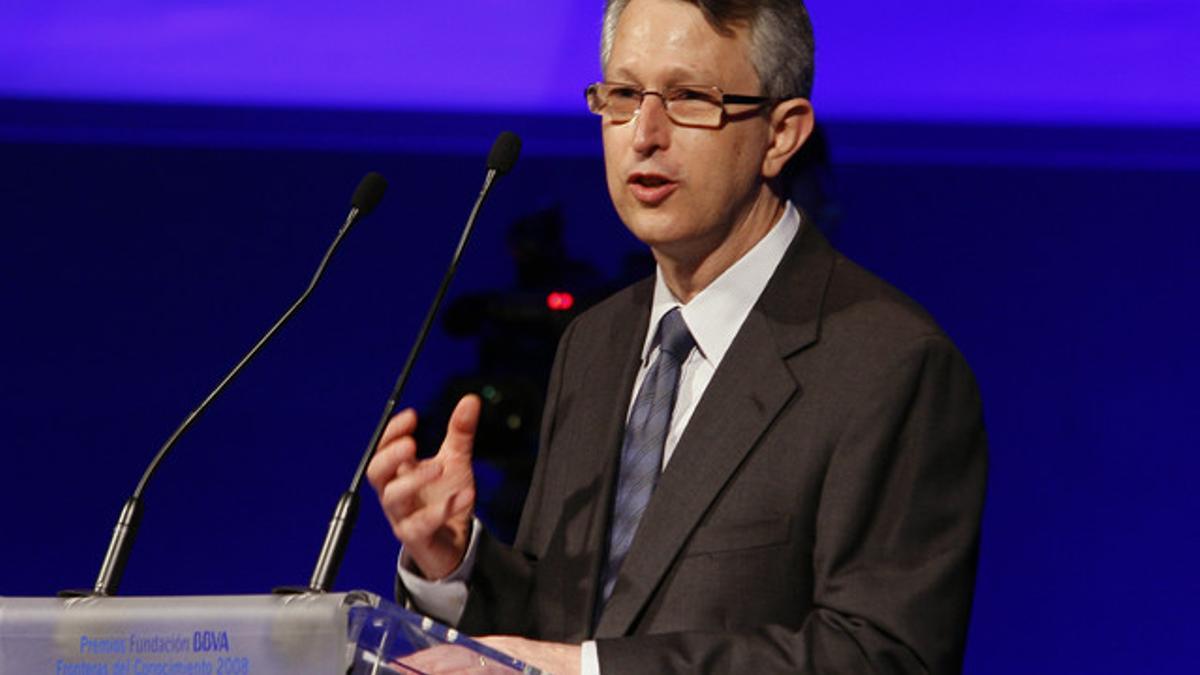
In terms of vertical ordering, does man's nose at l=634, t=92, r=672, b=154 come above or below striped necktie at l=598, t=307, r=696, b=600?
above

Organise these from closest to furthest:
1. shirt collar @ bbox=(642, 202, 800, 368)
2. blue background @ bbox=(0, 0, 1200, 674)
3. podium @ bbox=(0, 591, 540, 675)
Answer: podium @ bbox=(0, 591, 540, 675), shirt collar @ bbox=(642, 202, 800, 368), blue background @ bbox=(0, 0, 1200, 674)

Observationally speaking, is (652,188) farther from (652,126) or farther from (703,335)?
(703,335)

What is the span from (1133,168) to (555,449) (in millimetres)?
2336

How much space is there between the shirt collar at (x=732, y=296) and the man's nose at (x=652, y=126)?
166 mm

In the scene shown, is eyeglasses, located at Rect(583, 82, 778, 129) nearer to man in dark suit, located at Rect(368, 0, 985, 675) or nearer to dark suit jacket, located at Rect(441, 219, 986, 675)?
man in dark suit, located at Rect(368, 0, 985, 675)

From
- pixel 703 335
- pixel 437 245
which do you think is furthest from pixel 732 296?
pixel 437 245

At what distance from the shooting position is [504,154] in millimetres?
1779

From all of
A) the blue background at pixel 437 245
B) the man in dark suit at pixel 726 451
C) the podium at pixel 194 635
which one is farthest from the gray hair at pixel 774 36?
the blue background at pixel 437 245

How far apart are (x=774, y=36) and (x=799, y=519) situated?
498 mm

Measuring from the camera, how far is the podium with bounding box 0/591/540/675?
1390 millimetres

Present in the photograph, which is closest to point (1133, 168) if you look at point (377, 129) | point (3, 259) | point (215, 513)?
point (377, 129)

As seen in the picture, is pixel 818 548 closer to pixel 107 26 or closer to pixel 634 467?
pixel 634 467

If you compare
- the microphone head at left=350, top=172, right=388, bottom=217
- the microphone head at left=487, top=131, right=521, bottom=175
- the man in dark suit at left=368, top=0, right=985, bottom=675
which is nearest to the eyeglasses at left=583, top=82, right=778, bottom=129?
the man in dark suit at left=368, top=0, right=985, bottom=675

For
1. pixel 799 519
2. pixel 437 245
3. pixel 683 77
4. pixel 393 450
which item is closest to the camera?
pixel 393 450
